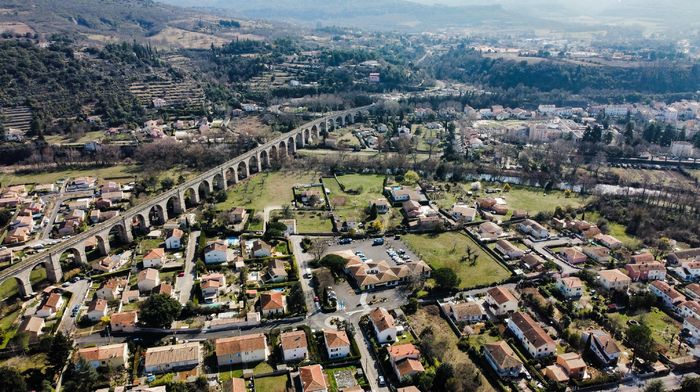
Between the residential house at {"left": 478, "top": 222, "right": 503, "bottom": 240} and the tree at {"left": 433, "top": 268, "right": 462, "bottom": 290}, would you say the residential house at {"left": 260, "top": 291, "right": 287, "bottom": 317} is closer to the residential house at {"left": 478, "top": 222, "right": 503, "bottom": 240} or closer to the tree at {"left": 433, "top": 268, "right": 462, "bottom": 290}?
the tree at {"left": 433, "top": 268, "right": 462, "bottom": 290}

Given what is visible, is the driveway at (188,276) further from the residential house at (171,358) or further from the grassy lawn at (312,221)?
the grassy lawn at (312,221)

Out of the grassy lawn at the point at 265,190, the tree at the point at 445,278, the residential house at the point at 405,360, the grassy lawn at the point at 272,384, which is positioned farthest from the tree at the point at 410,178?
the grassy lawn at the point at 272,384

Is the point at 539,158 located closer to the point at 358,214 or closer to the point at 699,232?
the point at 699,232

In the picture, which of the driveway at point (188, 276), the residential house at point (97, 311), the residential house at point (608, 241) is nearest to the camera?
the residential house at point (97, 311)

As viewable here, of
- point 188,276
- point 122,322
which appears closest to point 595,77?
point 188,276

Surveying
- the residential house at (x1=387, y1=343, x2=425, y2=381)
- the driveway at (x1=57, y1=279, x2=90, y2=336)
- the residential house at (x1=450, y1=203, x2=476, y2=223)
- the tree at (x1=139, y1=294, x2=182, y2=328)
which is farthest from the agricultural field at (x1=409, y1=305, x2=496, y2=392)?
the driveway at (x1=57, y1=279, x2=90, y2=336)

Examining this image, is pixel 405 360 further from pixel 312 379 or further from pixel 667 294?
pixel 667 294

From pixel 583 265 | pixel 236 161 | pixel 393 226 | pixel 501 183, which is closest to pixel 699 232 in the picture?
pixel 583 265

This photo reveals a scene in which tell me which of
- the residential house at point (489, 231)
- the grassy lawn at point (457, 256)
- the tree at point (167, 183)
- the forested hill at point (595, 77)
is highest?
the forested hill at point (595, 77)
